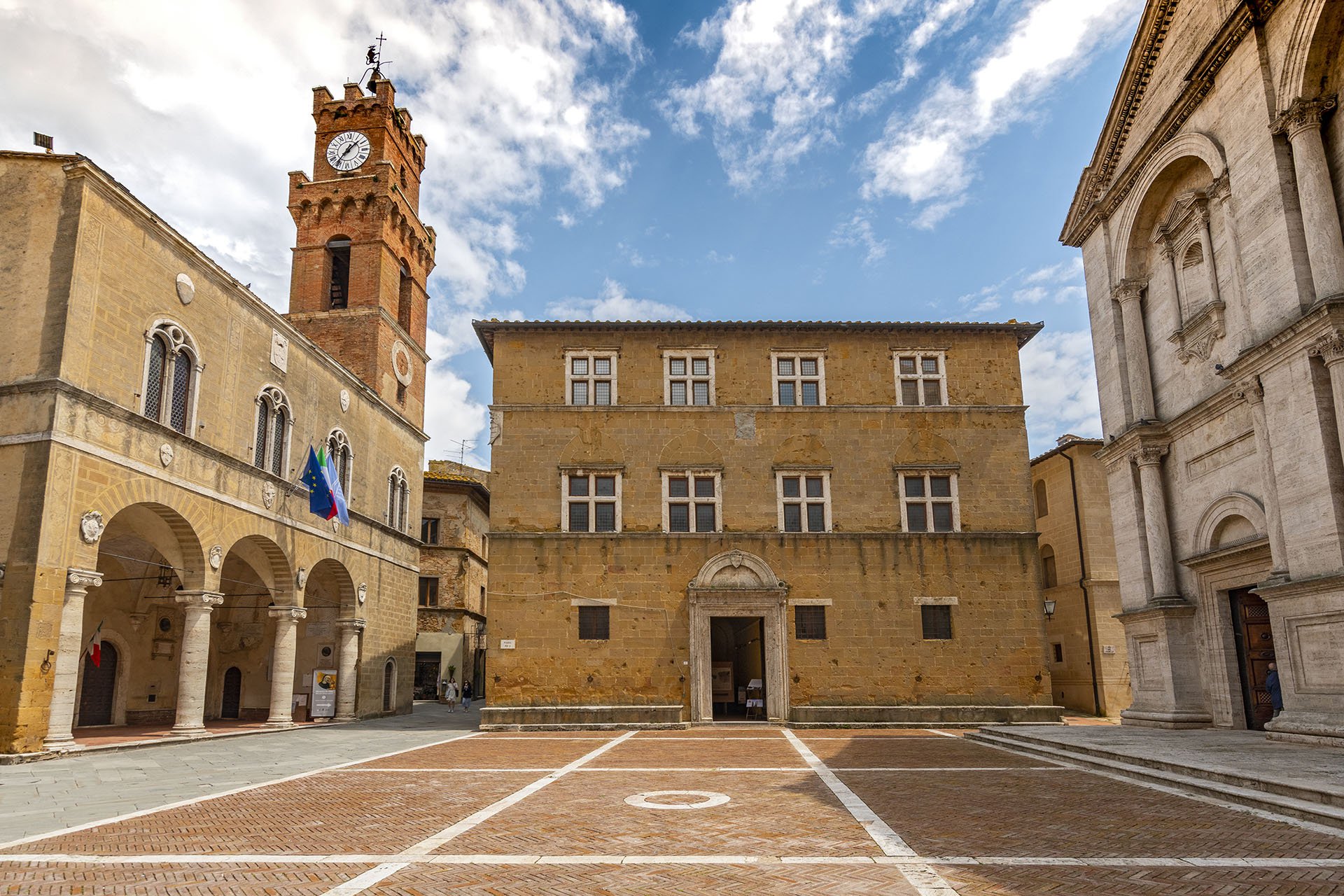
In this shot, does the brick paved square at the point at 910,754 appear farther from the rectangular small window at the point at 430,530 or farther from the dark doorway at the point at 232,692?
the rectangular small window at the point at 430,530

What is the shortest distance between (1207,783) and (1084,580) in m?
21.8

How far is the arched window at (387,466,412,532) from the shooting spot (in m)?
32.5

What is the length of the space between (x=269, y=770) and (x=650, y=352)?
16.0 m

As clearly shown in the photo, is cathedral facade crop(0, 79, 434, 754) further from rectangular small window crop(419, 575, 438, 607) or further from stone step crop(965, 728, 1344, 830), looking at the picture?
stone step crop(965, 728, 1344, 830)

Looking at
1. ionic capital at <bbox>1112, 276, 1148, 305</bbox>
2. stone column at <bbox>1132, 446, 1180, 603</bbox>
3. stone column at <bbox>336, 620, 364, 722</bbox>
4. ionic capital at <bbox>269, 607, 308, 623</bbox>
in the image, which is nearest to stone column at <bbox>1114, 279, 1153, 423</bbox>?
ionic capital at <bbox>1112, 276, 1148, 305</bbox>

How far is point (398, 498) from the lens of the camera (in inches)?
1313

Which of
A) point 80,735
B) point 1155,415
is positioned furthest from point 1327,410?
point 80,735

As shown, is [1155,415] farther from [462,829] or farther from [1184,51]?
[462,829]

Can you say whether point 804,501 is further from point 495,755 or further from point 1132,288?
point 495,755

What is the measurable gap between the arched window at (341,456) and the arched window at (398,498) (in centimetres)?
328

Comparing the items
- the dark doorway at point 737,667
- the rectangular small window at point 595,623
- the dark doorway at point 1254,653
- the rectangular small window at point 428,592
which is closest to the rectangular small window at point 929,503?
the dark doorway at point 737,667

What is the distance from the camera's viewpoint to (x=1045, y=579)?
35375 millimetres

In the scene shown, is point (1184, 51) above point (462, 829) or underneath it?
above

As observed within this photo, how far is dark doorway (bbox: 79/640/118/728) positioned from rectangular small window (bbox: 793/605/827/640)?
754 inches
